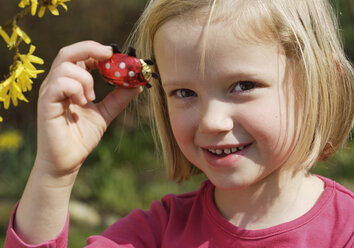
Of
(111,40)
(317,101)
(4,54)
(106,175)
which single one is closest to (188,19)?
(317,101)

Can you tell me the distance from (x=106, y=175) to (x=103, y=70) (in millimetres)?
2445

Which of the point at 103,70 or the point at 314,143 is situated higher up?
the point at 103,70

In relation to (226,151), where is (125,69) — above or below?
above

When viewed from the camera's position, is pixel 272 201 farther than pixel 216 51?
Yes

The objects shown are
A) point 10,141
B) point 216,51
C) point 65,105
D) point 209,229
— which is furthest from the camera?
A: point 10,141

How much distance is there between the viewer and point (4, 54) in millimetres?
5188

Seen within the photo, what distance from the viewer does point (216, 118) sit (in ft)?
4.75

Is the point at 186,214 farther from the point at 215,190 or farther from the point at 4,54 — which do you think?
the point at 4,54

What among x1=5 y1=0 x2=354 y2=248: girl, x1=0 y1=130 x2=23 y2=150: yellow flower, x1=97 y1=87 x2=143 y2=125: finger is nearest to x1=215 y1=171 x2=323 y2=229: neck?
x1=5 y1=0 x2=354 y2=248: girl

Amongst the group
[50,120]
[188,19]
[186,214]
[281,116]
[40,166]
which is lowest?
[186,214]

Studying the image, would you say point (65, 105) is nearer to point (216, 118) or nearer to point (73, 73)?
point (73, 73)

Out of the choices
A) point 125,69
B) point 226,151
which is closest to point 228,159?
point 226,151

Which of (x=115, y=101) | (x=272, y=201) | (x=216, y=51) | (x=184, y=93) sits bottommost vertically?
(x=272, y=201)

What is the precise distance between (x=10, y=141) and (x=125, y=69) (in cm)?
303
